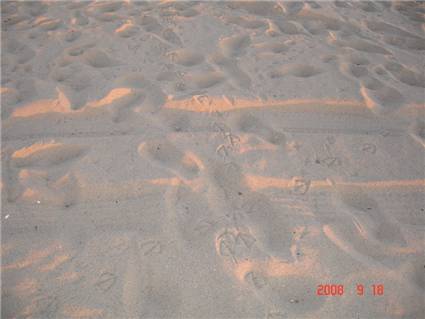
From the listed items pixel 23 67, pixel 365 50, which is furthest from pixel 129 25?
pixel 365 50

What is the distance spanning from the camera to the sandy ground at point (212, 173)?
65.5 inches

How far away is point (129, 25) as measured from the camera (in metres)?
3.43

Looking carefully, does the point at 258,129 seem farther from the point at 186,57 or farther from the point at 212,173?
the point at 186,57

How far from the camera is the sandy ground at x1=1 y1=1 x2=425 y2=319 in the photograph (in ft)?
5.46

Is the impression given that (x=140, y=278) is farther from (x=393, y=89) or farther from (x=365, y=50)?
(x=365, y=50)

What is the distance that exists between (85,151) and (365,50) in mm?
2582
